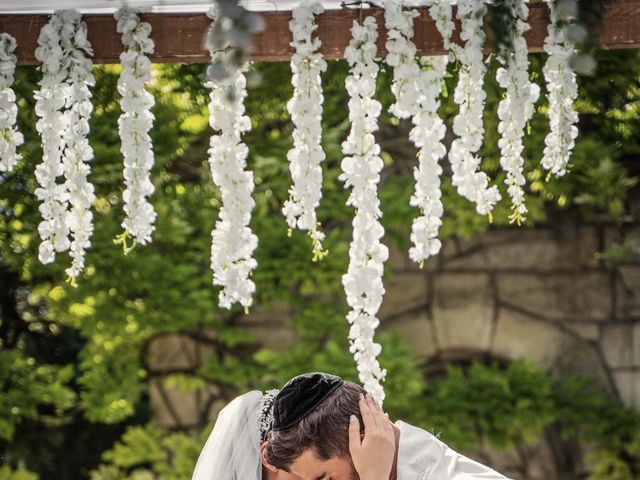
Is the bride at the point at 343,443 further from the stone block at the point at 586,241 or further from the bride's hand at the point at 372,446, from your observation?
the stone block at the point at 586,241

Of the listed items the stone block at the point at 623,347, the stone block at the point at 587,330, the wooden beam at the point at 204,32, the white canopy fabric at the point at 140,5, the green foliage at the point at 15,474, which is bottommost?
the green foliage at the point at 15,474

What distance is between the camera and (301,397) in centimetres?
194

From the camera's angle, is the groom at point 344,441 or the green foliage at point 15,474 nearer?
the groom at point 344,441

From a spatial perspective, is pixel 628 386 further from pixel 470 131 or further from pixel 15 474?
pixel 15 474

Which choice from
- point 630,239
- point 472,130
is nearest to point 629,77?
point 630,239

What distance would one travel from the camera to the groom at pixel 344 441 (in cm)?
185

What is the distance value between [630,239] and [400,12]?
9.60 ft

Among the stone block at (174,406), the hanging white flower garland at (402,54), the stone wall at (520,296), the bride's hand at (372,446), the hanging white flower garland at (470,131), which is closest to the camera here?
the bride's hand at (372,446)

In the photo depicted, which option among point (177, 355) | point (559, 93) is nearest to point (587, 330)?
point (177, 355)

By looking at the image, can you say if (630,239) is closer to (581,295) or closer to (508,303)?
(581,295)

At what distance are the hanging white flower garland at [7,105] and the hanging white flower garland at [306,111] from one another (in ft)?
2.27

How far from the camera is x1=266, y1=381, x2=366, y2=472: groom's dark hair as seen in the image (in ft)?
6.19

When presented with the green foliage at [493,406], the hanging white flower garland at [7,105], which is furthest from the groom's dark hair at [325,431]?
the green foliage at [493,406]

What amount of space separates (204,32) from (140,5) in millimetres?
170
